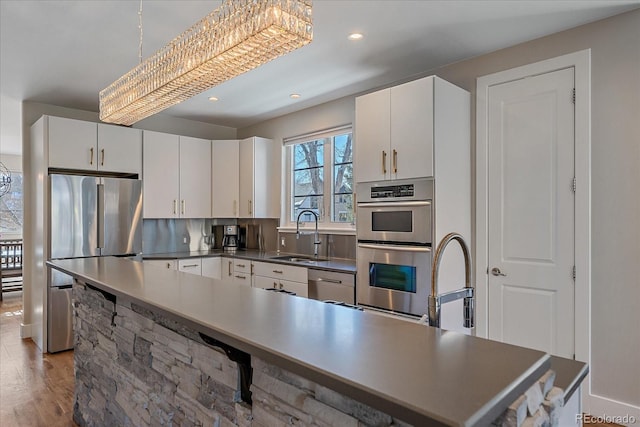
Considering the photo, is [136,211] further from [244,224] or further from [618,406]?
[618,406]

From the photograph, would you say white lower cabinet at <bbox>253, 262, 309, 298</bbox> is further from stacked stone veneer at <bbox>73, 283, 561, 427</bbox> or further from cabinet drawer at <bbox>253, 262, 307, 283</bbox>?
stacked stone veneer at <bbox>73, 283, 561, 427</bbox>

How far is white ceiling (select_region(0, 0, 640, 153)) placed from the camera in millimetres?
2438

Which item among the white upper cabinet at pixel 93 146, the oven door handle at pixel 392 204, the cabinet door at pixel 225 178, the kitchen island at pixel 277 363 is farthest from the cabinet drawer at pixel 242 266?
the kitchen island at pixel 277 363

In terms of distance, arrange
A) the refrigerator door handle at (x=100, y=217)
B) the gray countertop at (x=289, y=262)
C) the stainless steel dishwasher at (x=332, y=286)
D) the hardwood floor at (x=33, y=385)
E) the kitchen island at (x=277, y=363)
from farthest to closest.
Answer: the refrigerator door handle at (x=100, y=217)
the gray countertop at (x=289, y=262)
the stainless steel dishwasher at (x=332, y=286)
the hardwood floor at (x=33, y=385)
the kitchen island at (x=277, y=363)

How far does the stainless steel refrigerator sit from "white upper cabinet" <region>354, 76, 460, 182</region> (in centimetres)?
261

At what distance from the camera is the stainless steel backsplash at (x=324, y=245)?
4.18 m

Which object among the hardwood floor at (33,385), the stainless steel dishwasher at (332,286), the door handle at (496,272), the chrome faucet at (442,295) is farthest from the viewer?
the stainless steel dishwasher at (332,286)

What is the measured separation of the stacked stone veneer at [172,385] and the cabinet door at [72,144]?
1856mm

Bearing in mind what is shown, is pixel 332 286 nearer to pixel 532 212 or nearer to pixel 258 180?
pixel 532 212

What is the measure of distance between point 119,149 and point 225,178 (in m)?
1.25

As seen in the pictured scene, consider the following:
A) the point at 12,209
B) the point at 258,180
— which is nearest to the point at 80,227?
the point at 258,180

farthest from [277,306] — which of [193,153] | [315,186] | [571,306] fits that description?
[193,153]

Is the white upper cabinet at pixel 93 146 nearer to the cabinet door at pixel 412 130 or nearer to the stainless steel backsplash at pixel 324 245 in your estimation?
the stainless steel backsplash at pixel 324 245

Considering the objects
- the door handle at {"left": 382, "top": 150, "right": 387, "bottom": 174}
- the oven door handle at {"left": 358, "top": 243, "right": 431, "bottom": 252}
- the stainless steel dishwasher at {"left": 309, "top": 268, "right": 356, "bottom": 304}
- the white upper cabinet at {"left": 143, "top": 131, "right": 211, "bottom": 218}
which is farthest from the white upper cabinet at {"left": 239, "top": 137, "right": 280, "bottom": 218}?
the door handle at {"left": 382, "top": 150, "right": 387, "bottom": 174}
